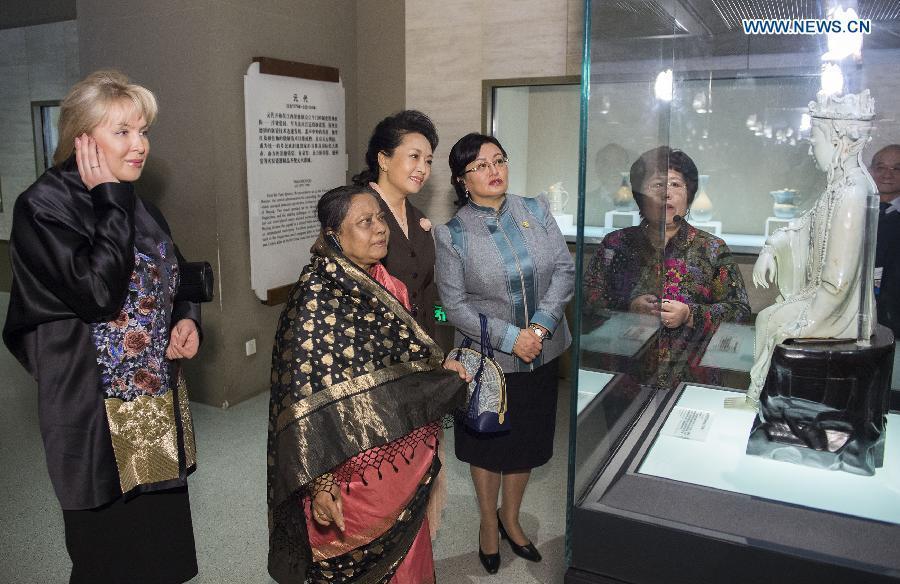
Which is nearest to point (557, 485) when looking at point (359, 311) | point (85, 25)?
point (359, 311)

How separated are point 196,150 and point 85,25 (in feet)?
3.32

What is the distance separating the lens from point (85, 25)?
Answer: 417 cm

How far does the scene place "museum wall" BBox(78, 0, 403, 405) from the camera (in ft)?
13.0

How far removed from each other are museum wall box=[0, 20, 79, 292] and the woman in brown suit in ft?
18.4

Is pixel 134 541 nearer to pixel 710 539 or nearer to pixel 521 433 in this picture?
pixel 521 433

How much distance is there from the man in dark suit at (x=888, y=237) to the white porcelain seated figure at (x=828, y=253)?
0.07 ft

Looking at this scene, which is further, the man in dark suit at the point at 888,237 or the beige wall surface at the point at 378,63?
the beige wall surface at the point at 378,63

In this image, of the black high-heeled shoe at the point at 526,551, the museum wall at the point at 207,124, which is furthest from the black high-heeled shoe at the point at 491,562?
the museum wall at the point at 207,124

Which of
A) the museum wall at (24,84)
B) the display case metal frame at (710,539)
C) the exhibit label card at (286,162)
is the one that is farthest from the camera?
the museum wall at (24,84)

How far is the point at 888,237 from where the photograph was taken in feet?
5.54

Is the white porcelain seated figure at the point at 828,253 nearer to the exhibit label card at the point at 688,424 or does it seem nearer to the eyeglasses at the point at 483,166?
the exhibit label card at the point at 688,424

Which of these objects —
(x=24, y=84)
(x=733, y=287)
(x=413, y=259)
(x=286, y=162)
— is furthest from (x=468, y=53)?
(x=24, y=84)

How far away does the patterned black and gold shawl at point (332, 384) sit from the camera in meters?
1.69

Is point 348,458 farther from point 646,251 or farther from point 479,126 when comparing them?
point 479,126
